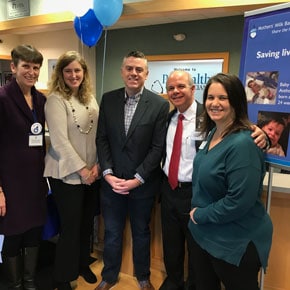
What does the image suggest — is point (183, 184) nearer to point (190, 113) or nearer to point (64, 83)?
point (190, 113)

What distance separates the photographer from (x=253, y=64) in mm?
1595

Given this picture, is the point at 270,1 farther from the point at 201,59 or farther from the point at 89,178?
the point at 89,178

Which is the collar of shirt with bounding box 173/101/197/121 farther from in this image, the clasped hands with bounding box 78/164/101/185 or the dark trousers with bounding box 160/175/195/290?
the clasped hands with bounding box 78/164/101/185

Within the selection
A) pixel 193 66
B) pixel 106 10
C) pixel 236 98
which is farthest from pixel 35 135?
pixel 193 66

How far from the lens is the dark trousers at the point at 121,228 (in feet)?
6.63

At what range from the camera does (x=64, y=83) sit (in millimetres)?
1924

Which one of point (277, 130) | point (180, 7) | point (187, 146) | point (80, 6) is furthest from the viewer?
point (80, 6)

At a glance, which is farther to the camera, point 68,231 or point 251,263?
point 68,231

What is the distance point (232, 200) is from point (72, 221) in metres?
1.12

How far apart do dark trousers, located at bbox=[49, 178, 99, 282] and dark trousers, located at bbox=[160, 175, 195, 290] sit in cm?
51

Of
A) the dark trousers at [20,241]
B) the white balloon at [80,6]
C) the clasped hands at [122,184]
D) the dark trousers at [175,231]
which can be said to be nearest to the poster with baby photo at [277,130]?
the dark trousers at [175,231]

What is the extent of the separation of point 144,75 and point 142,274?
131 centimetres

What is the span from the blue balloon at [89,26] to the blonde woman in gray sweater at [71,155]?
181 cm

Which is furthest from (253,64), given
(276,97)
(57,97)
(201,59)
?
(201,59)
